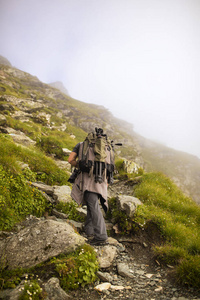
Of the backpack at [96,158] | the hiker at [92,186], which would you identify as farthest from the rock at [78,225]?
the backpack at [96,158]

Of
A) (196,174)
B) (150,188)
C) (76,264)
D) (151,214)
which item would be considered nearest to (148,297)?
(76,264)

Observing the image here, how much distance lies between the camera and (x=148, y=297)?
3.07 m

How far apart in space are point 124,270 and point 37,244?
2381 mm

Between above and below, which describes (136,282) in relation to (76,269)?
below

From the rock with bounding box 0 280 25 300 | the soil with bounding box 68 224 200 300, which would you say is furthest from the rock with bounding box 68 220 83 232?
the rock with bounding box 0 280 25 300

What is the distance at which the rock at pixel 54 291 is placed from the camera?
2.64 metres

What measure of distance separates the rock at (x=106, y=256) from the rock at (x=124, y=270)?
0.26 metres

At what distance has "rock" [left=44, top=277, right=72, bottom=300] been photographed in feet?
8.65

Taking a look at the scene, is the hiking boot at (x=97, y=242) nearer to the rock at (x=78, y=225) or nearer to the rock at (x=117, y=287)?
the rock at (x=78, y=225)

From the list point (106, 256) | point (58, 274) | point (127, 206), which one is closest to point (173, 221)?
point (127, 206)

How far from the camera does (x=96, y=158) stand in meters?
4.59

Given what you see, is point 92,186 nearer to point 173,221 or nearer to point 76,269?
point 76,269

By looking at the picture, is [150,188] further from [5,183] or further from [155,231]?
[5,183]

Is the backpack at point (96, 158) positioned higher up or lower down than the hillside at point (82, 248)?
higher up
